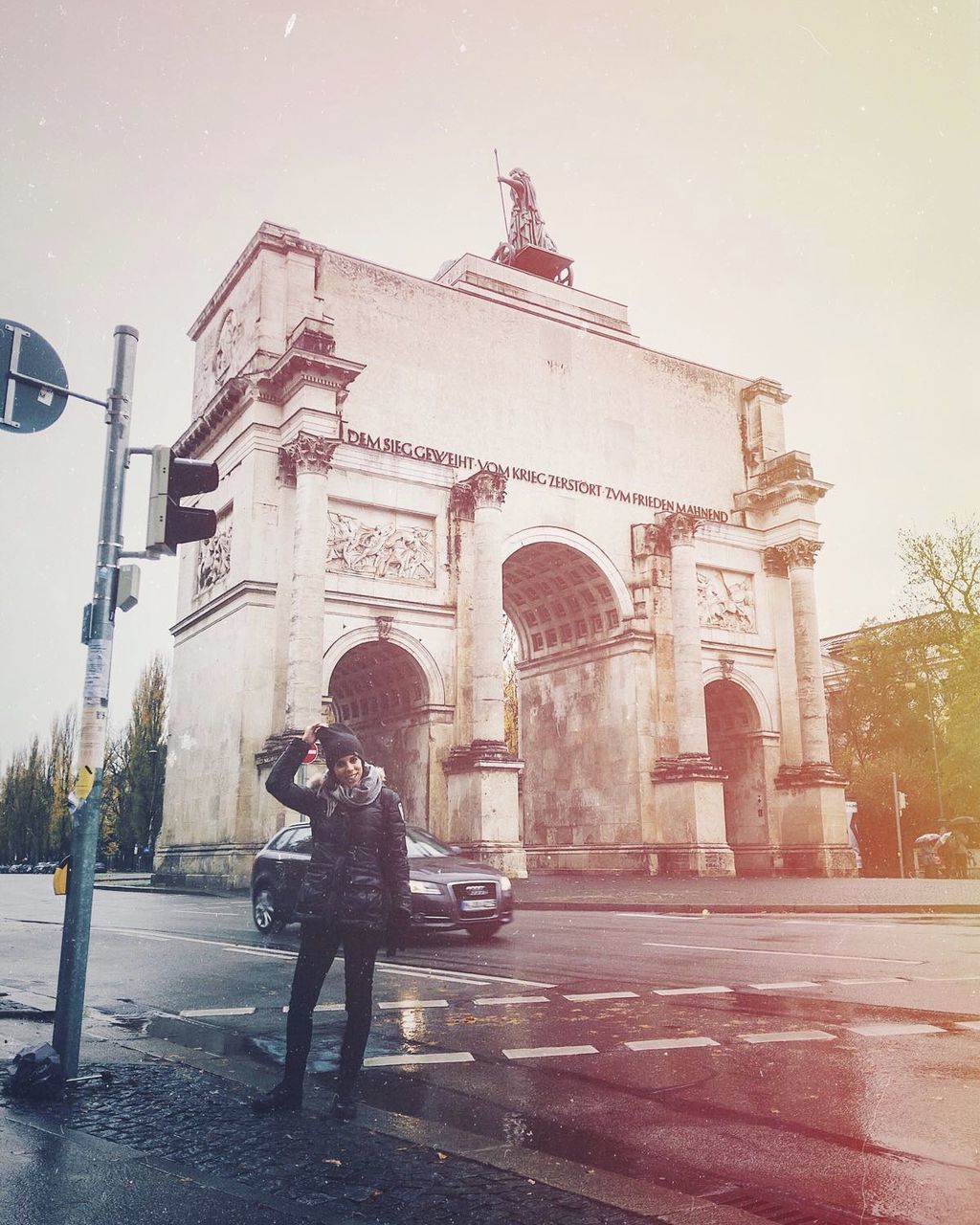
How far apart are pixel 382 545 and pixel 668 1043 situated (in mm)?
22734

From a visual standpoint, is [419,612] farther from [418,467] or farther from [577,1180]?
[577,1180]

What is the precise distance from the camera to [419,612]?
2831 cm

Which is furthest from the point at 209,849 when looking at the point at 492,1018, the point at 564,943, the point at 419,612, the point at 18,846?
the point at 18,846

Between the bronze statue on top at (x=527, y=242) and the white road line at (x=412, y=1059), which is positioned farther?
the bronze statue on top at (x=527, y=242)

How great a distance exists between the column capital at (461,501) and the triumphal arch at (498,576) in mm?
110

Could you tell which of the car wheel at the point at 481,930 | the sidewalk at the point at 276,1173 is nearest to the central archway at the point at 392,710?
the car wheel at the point at 481,930

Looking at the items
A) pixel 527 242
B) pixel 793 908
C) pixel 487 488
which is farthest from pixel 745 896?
pixel 527 242

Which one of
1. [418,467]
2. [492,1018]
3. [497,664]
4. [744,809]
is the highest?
[418,467]

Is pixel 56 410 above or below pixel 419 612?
below

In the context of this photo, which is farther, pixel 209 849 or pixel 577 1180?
pixel 209 849

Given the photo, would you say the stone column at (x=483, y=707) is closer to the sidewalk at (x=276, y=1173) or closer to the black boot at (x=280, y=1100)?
the black boot at (x=280, y=1100)

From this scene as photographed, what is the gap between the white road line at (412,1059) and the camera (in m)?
5.77

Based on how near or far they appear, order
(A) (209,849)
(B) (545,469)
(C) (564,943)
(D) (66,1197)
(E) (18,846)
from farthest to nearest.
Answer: (E) (18,846) → (B) (545,469) → (A) (209,849) → (C) (564,943) → (D) (66,1197)

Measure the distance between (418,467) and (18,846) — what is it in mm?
69323
